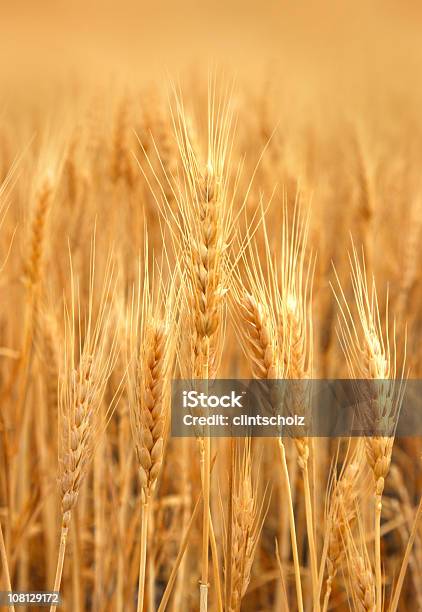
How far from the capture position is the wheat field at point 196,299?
31.8 inches

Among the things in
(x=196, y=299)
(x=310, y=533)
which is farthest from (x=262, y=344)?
(x=310, y=533)

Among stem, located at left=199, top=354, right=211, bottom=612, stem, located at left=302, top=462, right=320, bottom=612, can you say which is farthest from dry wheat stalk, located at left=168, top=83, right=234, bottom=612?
stem, located at left=302, top=462, right=320, bottom=612

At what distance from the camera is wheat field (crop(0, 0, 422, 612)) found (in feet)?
2.65

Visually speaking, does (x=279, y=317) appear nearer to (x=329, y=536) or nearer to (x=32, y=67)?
(x=329, y=536)

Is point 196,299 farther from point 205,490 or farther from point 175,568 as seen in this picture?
point 175,568

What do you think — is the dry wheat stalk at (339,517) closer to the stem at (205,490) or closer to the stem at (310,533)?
the stem at (310,533)

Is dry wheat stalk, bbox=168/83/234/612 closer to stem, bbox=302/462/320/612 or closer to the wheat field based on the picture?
the wheat field

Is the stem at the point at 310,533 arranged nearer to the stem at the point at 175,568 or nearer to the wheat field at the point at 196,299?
the wheat field at the point at 196,299

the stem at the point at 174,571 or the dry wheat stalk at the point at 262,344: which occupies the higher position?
the dry wheat stalk at the point at 262,344

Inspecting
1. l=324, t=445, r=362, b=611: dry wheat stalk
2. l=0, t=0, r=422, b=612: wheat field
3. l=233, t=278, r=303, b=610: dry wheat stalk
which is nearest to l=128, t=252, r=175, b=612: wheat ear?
l=0, t=0, r=422, b=612: wheat field

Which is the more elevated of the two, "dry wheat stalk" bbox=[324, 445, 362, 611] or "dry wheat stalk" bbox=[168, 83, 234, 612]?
"dry wheat stalk" bbox=[168, 83, 234, 612]

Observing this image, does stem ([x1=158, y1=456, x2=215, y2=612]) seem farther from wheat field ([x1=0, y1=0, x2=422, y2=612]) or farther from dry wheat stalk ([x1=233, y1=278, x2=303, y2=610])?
dry wheat stalk ([x1=233, y1=278, x2=303, y2=610])

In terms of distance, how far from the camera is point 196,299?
0.77 meters

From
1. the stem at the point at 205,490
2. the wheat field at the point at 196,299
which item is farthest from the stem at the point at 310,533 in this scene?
the stem at the point at 205,490
